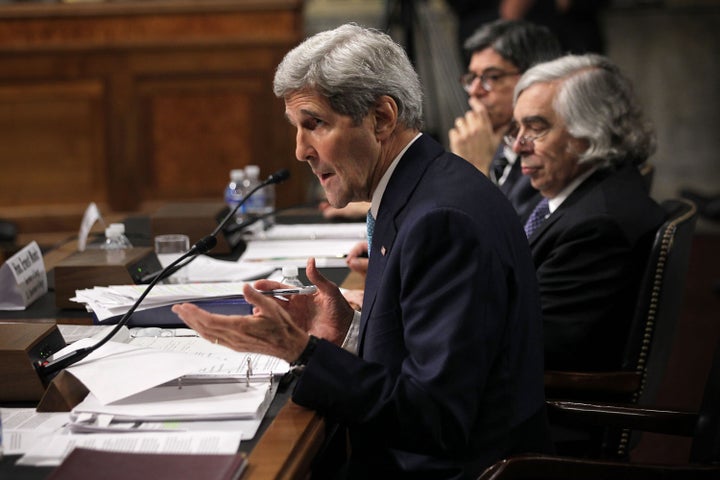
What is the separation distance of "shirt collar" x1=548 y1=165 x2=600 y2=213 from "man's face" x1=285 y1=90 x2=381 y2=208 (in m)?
0.92

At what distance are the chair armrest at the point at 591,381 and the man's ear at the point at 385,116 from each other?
727mm

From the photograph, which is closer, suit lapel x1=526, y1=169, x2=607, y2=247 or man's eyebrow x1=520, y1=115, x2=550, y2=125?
suit lapel x1=526, y1=169, x2=607, y2=247

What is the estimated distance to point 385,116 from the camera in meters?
1.63

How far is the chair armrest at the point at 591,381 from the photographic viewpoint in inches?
82.4

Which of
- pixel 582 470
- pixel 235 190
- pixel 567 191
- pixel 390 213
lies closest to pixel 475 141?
pixel 567 191

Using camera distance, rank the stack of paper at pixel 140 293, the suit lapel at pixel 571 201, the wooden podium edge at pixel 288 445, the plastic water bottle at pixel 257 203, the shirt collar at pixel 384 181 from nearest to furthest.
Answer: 1. the wooden podium edge at pixel 288 445
2. the shirt collar at pixel 384 181
3. the stack of paper at pixel 140 293
4. the suit lapel at pixel 571 201
5. the plastic water bottle at pixel 257 203

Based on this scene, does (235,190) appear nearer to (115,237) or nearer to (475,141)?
(475,141)

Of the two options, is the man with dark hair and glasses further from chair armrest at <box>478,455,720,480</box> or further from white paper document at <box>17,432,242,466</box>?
white paper document at <box>17,432,242,466</box>

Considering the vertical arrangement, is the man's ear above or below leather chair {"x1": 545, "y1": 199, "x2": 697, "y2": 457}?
above

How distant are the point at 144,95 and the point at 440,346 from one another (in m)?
4.15

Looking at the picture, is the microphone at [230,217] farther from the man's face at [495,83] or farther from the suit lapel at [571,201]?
the man's face at [495,83]

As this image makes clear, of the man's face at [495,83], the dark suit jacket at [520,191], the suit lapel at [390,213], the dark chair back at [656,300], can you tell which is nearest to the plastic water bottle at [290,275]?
the suit lapel at [390,213]

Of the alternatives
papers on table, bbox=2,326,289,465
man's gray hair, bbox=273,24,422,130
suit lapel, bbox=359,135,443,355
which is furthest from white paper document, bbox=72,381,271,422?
man's gray hair, bbox=273,24,422,130

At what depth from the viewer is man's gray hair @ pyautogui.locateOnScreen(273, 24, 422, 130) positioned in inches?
62.3
